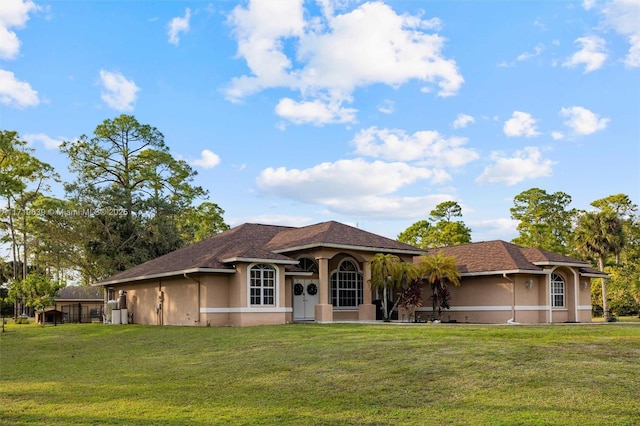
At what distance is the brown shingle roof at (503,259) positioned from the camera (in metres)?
28.2

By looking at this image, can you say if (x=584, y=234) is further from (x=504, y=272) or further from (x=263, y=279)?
(x=263, y=279)

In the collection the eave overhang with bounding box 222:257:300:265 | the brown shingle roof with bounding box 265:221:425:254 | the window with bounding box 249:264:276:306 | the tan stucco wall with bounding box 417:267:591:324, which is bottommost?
the tan stucco wall with bounding box 417:267:591:324

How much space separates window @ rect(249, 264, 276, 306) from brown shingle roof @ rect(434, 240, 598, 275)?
1014 cm

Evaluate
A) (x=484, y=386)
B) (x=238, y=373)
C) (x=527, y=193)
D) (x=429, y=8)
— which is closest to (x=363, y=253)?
(x=429, y=8)

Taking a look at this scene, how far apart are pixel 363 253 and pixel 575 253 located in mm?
31640

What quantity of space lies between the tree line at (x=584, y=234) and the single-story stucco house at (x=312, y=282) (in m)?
16.9

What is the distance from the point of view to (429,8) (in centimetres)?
2078

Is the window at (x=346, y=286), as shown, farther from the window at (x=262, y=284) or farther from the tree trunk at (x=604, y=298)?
the tree trunk at (x=604, y=298)

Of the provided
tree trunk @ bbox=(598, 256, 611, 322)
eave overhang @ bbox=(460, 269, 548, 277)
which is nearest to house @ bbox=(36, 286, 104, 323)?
eave overhang @ bbox=(460, 269, 548, 277)

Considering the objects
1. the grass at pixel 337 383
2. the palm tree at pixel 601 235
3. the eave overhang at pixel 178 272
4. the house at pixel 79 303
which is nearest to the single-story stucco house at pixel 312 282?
the eave overhang at pixel 178 272

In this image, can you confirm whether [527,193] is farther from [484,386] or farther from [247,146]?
[484,386]

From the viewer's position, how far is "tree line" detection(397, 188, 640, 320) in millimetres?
46531

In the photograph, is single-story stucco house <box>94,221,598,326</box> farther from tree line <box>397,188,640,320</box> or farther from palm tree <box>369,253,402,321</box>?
tree line <box>397,188,640,320</box>

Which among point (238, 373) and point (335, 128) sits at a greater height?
point (335, 128)
